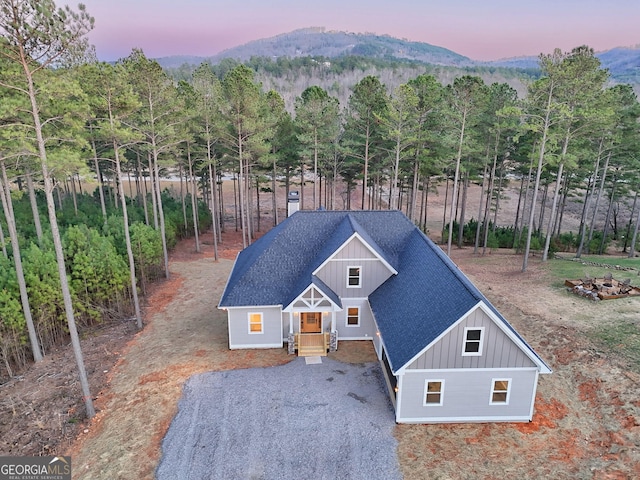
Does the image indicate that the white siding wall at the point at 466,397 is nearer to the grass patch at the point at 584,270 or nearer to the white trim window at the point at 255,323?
the white trim window at the point at 255,323

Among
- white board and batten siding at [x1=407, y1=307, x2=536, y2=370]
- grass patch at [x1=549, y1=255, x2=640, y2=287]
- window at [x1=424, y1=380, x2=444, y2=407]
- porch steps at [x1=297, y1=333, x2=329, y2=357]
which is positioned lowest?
porch steps at [x1=297, y1=333, x2=329, y2=357]

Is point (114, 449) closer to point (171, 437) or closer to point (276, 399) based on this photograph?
point (171, 437)

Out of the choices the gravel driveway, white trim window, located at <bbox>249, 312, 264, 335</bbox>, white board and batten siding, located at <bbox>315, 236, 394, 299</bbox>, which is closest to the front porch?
the gravel driveway

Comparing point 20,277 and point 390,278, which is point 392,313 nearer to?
point 390,278

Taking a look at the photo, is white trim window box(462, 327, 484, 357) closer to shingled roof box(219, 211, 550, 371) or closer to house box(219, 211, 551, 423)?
house box(219, 211, 551, 423)

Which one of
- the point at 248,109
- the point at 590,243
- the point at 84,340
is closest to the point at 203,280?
the point at 84,340

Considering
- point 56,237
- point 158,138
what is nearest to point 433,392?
point 56,237

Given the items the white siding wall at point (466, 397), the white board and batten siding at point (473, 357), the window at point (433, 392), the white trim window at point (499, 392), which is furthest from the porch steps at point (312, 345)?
the white trim window at point (499, 392)

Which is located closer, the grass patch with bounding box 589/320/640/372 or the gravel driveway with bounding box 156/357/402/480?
the gravel driveway with bounding box 156/357/402/480
